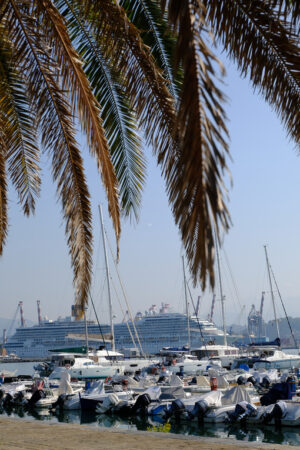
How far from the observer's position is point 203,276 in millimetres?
2979

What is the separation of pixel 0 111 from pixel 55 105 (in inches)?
51.2

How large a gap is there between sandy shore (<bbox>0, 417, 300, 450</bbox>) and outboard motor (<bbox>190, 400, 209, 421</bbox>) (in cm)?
1046

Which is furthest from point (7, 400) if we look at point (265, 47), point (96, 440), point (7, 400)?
point (265, 47)

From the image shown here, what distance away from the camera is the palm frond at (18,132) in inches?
289

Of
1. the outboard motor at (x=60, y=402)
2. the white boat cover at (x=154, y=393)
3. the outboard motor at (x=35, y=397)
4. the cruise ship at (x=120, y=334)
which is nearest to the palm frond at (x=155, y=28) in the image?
the white boat cover at (x=154, y=393)

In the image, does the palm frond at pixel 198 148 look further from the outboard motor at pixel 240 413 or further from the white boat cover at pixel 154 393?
the white boat cover at pixel 154 393

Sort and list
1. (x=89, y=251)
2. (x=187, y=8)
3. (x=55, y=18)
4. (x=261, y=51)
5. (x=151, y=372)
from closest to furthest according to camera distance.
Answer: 1. (x=187, y=8)
2. (x=261, y=51)
3. (x=55, y=18)
4. (x=89, y=251)
5. (x=151, y=372)

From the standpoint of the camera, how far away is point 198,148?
2926 millimetres

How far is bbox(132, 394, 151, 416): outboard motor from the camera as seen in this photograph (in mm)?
20477

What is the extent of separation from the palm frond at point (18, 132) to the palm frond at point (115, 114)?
91cm

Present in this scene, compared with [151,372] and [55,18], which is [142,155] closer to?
[55,18]

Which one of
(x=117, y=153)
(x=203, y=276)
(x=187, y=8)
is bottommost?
(x=203, y=276)

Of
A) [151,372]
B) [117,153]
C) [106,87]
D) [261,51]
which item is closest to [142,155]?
[117,153]

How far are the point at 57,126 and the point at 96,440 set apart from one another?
12.8ft
